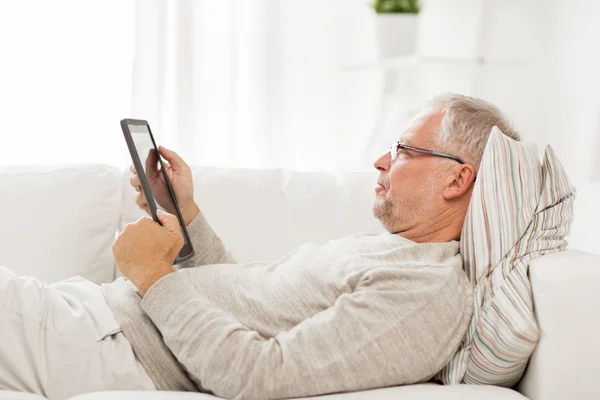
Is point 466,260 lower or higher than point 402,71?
lower

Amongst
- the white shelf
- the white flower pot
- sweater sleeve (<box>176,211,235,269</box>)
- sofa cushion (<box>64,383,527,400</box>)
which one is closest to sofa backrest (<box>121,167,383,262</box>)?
sweater sleeve (<box>176,211,235,269</box>)

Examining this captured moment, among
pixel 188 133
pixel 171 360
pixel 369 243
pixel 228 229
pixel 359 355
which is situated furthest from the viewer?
pixel 188 133

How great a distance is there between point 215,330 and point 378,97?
2.00 m

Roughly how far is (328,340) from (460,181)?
1.53ft

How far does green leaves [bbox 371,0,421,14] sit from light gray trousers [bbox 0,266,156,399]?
1.86 metres

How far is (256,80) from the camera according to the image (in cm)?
268

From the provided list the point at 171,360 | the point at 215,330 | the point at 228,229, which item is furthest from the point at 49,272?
the point at 215,330

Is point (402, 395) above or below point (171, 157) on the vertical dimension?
below

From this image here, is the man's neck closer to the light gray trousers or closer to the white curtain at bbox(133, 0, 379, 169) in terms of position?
the light gray trousers

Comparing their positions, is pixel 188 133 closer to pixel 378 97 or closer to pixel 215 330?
pixel 378 97

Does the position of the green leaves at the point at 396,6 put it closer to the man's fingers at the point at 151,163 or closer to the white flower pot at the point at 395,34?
the white flower pot at the point at 395,34

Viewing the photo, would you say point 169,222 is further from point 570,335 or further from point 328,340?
point 570,335

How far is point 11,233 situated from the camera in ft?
5.21

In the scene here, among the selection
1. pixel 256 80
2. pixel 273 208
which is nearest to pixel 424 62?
pixel 256 80
